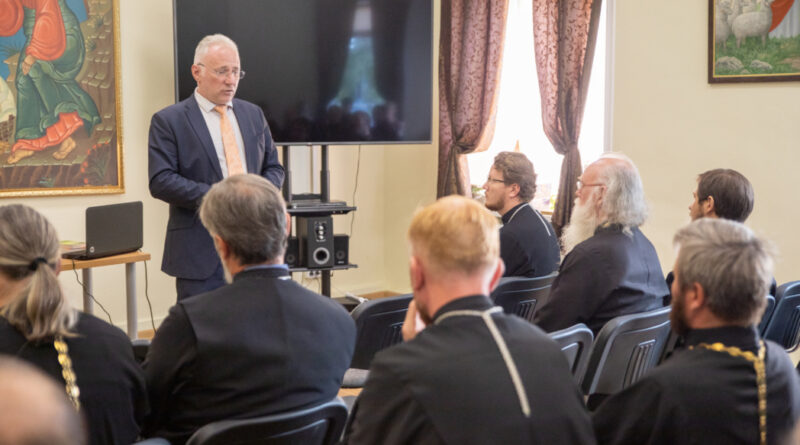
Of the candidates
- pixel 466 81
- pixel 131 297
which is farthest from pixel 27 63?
pixel 466 81

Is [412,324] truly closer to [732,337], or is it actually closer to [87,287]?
[732,337]

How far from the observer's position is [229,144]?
4.00 metres

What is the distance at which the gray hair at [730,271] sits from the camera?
1604 millimetres

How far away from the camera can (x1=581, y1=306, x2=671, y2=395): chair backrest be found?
2463 mm

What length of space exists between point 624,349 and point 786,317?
1022mm

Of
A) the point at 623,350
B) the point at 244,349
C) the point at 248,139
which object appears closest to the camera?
the point at 244,349

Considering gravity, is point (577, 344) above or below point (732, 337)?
Result: below

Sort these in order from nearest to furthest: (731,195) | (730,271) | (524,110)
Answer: (730,271)
(731,195)
(524,110)

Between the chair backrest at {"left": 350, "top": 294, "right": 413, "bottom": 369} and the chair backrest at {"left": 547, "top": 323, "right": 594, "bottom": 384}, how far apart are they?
558 millimetres

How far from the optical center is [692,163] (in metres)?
4.88

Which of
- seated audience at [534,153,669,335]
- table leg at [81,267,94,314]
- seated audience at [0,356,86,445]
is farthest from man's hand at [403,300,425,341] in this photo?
table leg at [81,267,94,314]

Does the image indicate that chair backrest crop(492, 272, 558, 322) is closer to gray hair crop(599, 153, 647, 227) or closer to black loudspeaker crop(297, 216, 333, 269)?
gray hair crop(599, 153, 647, 227)

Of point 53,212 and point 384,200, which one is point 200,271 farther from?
point 384,200

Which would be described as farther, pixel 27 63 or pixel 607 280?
pixel 27 63
